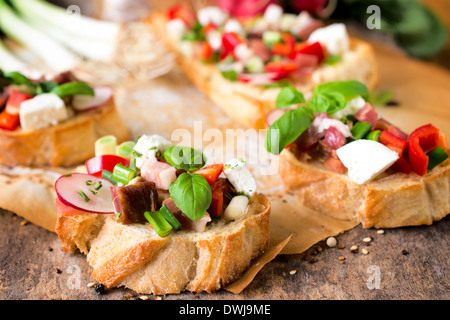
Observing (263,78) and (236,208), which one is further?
(263,78)

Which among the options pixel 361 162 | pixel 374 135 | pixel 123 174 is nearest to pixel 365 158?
pixel 361 162

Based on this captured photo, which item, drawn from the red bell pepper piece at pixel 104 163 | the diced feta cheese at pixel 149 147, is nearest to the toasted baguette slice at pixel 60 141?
the red bell pepper piece at pixel 104 163

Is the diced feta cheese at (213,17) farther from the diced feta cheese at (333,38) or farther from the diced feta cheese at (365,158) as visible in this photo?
the diced feta cheese at (365,158)

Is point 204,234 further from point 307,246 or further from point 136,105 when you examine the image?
point 136,105

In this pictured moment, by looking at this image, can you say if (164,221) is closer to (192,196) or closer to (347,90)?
(192,196)

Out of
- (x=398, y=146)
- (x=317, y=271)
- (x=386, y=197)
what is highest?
(x=398, y=146)

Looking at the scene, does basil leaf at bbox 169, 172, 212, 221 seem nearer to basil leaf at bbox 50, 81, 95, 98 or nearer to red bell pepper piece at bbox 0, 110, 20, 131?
basil leaf at bbox 50, 81, 95, 98

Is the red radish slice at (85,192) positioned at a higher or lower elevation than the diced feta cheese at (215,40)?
higher
